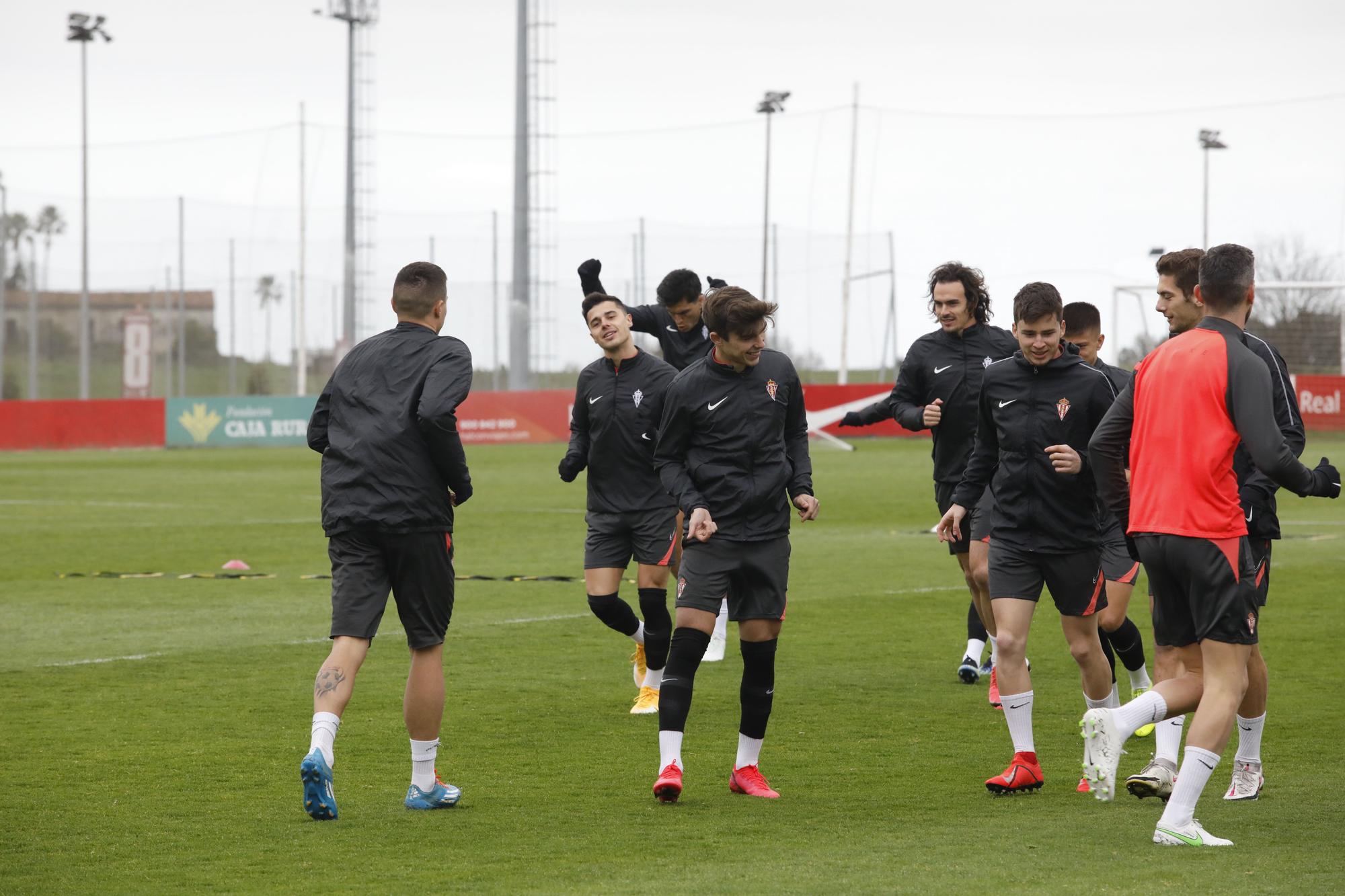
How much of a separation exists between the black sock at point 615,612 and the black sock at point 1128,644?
2454 millimetres

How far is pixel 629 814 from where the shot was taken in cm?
629

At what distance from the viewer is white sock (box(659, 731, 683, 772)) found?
648 centimetres

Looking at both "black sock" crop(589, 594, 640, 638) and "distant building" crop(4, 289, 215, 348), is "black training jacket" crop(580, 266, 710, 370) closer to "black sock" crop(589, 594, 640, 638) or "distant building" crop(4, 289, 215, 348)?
"black sock" crop(589, 594, 640, 638)

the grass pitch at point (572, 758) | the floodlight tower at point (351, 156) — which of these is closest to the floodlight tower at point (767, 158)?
the floodlight tower at point (351, 156)

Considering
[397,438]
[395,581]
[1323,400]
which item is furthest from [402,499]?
[1323,400]

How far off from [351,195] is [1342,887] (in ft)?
170

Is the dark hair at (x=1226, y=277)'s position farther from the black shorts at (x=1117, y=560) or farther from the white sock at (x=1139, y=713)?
the black shorts at (x=1117, y=560)

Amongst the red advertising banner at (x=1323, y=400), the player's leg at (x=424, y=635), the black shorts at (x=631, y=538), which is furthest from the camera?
the red advertising banner at (x=1323, y=400)

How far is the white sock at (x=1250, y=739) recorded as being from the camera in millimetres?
6457

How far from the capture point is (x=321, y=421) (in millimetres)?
6707

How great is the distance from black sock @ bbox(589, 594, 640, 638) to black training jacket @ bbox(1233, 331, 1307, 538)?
12.2 feet

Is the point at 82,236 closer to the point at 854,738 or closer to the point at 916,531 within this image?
the point at 916,531

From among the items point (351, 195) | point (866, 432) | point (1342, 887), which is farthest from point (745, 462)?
point (351, 195)

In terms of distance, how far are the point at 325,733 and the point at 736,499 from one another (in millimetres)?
1763
